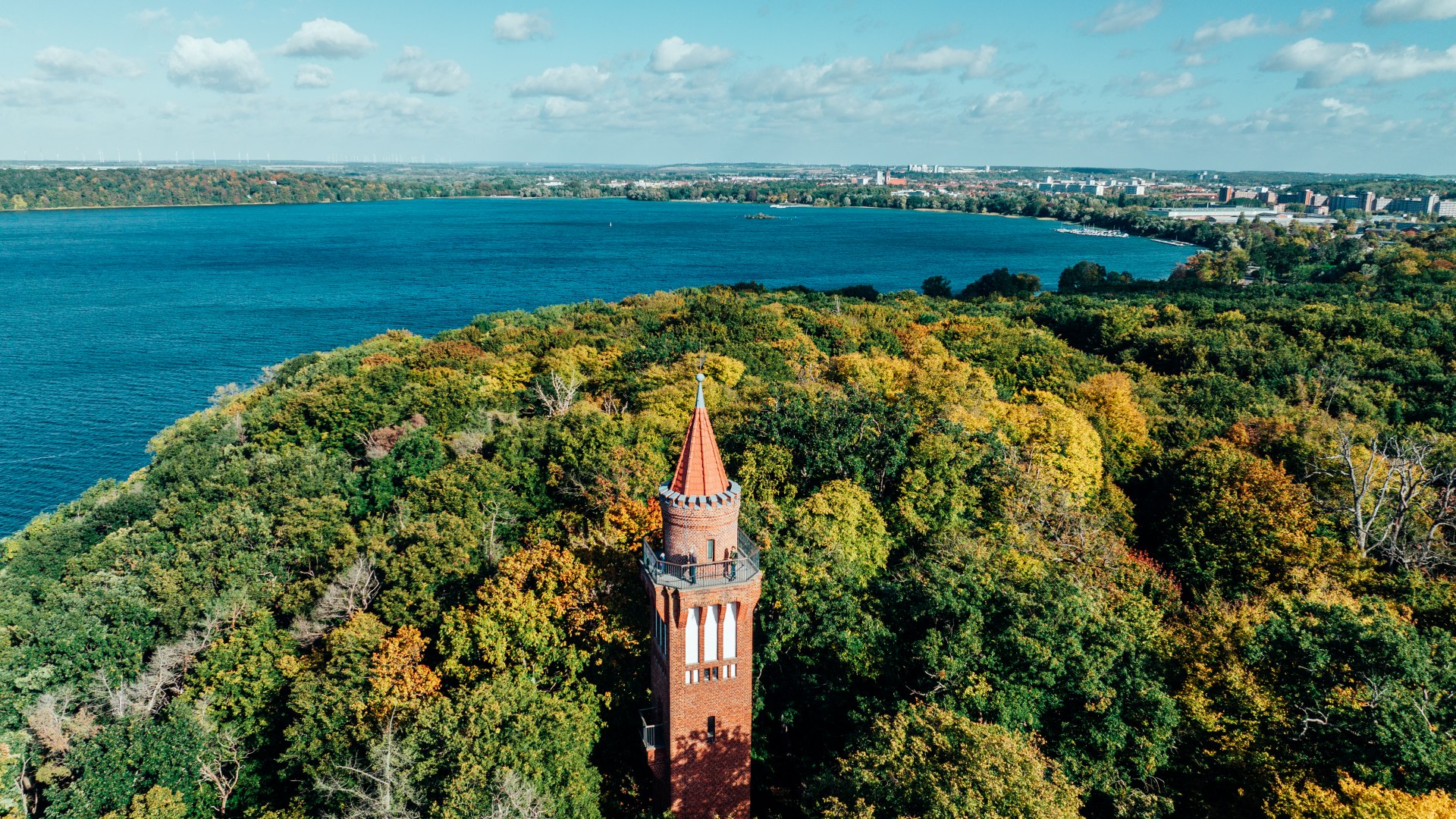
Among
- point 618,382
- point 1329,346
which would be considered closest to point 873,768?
point 618,382

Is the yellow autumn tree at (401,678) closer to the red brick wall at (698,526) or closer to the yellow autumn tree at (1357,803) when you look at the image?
the red brick wall at (698,526)

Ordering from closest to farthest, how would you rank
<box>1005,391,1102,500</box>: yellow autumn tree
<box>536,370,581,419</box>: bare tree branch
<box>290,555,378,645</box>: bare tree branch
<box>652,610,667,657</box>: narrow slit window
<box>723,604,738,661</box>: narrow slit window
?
<box>723,604,738,661</box>: narrow slit window → <box>652,610,667,657</box>: narrow slit window → <box>290,555,378,645</box>: bare tree branch → <box>1005,391,1102,500</box>: yellow autumn tree → <box>536,370,581,419</box>: bare tree branch

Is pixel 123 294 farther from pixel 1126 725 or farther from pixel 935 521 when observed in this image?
pixel 1126 725

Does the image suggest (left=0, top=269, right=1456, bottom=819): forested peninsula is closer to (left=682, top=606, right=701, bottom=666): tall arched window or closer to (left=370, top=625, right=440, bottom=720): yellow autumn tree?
(left=370, top=625, right=440, bottom=720): yellow autumn tree

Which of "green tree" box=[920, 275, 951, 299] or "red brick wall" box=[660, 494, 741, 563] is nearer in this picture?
"red brick wall" box=[660, 494, 741, 563]

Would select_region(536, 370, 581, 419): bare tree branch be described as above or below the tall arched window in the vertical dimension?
below

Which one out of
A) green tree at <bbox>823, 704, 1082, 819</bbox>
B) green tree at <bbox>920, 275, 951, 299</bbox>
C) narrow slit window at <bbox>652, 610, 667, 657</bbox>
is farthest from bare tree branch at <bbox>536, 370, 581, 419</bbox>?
green tree at <bbox>920, 275, 951, 299</bbox>

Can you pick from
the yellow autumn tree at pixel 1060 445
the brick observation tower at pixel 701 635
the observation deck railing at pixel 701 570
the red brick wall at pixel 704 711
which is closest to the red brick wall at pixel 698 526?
the brick observation tower at pixel 701 635
